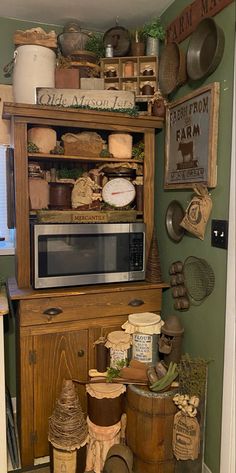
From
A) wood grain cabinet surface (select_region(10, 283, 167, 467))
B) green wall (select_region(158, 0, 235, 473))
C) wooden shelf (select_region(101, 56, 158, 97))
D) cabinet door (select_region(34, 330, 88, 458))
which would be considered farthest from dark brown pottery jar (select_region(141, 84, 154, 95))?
cabinet door (select_region(34, 330, 88, 458))

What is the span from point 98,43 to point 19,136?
0.84 metres

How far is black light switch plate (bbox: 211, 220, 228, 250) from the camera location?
1.57 meters

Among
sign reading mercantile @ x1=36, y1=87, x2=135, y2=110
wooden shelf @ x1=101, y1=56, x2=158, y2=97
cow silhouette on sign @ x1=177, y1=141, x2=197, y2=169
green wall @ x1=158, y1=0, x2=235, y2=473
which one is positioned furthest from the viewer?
wooden shelf @ x1=101, y1=56, x2=158, y2=97

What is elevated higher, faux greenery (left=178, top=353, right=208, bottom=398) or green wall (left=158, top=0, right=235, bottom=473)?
green wall (left=158, top=0, right=235, bottom=473)

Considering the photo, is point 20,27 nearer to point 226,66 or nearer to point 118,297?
point 226,66

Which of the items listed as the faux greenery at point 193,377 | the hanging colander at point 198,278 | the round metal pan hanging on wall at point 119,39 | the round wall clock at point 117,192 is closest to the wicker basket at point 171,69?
the round metal pan hanging on wall at point 119,39

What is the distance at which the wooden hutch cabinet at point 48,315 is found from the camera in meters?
1.85

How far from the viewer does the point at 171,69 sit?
1984 millimetres

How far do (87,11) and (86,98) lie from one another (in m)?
0.60

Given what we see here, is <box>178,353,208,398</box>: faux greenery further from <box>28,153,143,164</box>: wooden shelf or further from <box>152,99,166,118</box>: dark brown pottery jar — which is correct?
<box>152,99,166,118</box>: dark brown pottery jar

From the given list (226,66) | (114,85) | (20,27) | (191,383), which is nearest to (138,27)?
(114,85)

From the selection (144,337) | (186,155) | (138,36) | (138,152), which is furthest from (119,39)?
(144,337)

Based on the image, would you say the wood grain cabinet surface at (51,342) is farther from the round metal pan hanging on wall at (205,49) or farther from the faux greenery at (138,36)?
the faux greenery at (138,36)

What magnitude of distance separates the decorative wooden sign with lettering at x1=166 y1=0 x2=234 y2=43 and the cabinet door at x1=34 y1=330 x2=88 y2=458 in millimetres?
1670
